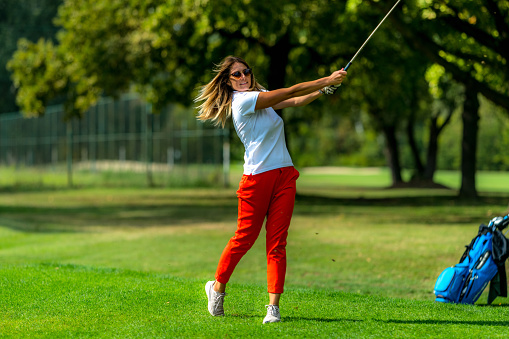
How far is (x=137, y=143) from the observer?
40.3 metres

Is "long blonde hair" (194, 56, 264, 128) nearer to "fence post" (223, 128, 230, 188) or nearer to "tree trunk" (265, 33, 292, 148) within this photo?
"tree trunk" (265, 33, 292, 148)

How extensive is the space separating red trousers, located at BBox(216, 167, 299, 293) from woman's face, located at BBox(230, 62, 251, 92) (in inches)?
28.7

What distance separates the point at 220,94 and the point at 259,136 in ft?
1.65

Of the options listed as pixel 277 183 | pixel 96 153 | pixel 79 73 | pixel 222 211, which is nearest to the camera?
pixel 277 183

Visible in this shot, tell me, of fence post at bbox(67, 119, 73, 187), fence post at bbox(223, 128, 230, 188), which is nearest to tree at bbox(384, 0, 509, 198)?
fence post at bbox(223, 128, 230, 188)

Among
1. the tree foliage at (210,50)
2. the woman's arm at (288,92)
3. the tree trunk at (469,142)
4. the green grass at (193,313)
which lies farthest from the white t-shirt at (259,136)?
the tree trunk at (469,142)

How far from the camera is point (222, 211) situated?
70.8 feet

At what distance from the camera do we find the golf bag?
7039mm

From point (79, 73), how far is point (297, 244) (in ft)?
49.3

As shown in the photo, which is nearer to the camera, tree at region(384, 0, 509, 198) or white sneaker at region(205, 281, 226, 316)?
white sneaker at region(205, 281, 226, 316)

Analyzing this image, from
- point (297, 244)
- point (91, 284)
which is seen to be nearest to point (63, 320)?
point (91, 284)

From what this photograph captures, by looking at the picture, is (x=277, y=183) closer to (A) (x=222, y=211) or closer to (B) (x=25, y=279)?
(B) (x=25, y=279)

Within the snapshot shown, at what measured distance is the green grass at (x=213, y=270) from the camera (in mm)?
5539

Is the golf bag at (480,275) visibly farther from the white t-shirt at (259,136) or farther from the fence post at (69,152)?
the fence post at (69,152)
